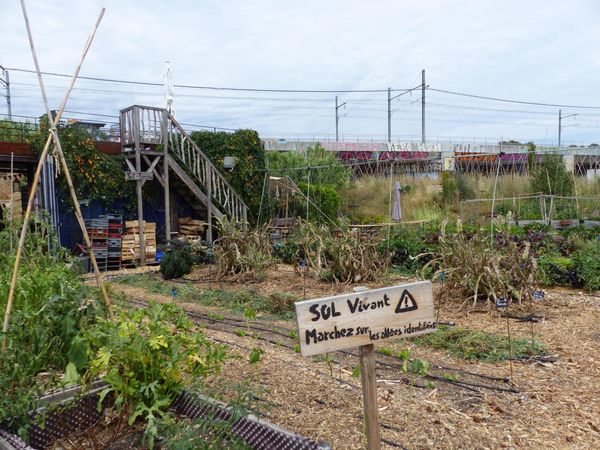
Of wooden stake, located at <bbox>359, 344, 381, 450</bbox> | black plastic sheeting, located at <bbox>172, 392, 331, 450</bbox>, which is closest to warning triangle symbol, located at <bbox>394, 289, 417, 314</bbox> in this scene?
wooden stake, located at <bbox>359, 344, 381, 450</bbox>

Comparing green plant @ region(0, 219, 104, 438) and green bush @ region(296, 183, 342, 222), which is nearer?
green plant @ region(0, 219, 104, 438)

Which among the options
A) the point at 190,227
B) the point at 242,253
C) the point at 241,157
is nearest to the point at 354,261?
the point at 242,253

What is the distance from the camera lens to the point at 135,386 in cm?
264

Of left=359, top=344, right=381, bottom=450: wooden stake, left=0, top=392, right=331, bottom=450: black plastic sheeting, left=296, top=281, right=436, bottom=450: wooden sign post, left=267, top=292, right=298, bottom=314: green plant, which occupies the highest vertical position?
left=296, top=281, right=436, bottom=450: wooden sign post

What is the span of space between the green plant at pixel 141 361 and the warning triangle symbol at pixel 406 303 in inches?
41.0

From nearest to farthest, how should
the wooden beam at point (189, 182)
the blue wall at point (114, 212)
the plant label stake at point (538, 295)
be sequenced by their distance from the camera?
the plant label stake at point (538, 295) < the blue wall at point (114, 212) < the wooden beam at point (189, 182)

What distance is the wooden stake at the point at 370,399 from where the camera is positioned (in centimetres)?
223

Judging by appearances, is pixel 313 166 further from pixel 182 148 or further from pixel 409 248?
pixel 409 248

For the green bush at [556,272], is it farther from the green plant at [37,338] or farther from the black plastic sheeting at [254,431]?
the green plant at [37,338]

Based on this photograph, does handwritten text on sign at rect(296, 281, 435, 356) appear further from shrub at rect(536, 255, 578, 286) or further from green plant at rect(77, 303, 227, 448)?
shrub at rect(536, 255, 578, 286)

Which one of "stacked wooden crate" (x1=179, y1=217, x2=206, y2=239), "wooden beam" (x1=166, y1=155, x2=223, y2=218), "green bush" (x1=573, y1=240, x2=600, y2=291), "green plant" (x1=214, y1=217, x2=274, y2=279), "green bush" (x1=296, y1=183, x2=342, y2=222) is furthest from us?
"green bush" (x1=296, y1=183, x2=342, y2=222)

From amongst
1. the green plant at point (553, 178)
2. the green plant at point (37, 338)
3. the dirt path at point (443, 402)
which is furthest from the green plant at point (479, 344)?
the green plant at point (553, 178)

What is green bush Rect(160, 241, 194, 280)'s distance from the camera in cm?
922

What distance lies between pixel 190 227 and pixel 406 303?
11814 millimetres
